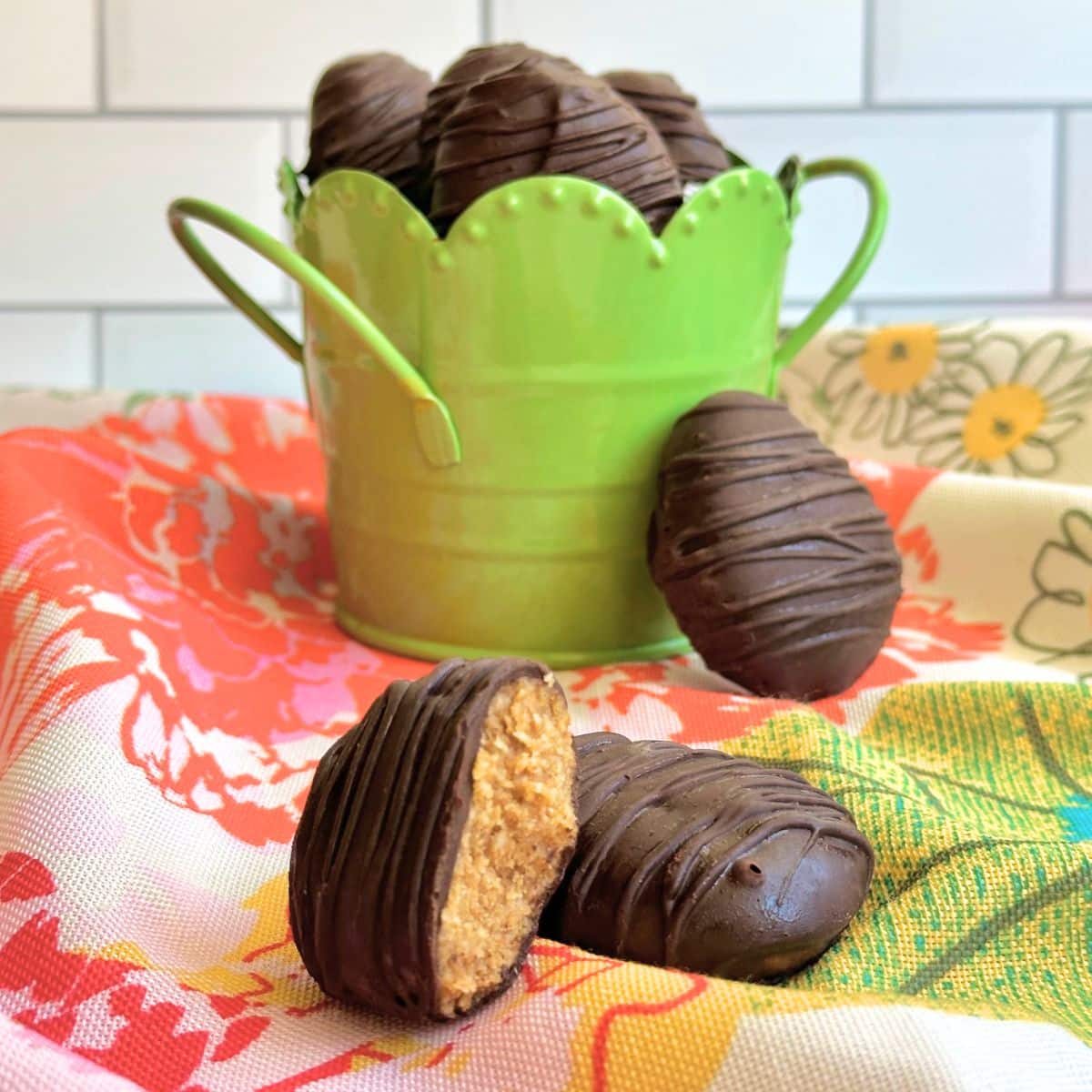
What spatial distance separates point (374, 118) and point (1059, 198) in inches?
30.6

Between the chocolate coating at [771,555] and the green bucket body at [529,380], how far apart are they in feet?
0.19

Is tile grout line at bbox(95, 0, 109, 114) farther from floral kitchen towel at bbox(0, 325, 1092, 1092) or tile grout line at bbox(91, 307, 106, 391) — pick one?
floral kitchen towel at bbox(0, 325, 1092, 1092)

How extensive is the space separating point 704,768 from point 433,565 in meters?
0.35

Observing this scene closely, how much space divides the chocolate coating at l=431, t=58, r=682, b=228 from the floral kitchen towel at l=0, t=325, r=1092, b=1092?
293 millimetres

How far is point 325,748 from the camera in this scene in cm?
67

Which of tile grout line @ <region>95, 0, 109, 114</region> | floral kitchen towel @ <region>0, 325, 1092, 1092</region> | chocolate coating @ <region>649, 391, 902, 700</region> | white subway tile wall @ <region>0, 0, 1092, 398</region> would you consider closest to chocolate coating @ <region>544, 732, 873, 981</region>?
floral kitchen towel @ <region>0, 325, 1092, 1092</region>

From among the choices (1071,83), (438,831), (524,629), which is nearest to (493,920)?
(438,831)

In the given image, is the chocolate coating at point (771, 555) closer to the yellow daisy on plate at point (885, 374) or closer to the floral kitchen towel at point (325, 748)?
the floral kitchen towel at point (325, 748)

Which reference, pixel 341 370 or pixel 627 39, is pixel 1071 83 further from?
pixel 341 370

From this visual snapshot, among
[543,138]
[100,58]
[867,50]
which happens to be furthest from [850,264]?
[100,58]

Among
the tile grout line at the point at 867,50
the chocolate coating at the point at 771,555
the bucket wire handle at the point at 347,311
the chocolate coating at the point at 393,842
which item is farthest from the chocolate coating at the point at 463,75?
the tile grout line at the point at 867,50

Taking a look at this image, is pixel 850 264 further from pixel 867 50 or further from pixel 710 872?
pixel 710 872

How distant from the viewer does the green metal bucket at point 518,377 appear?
752 millimetres

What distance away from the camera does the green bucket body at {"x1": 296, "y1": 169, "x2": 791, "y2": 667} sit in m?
0.75
